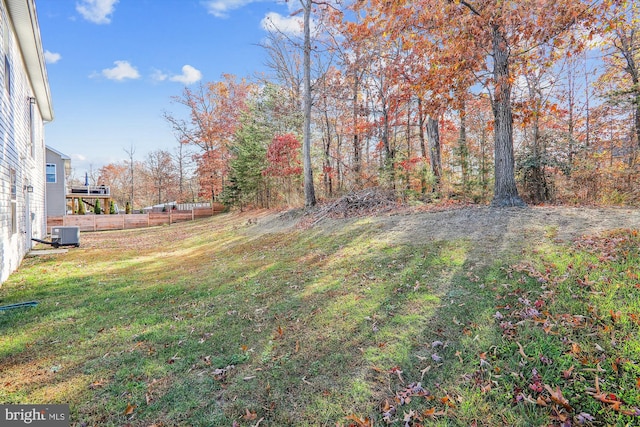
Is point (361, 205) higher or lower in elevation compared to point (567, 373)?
higher

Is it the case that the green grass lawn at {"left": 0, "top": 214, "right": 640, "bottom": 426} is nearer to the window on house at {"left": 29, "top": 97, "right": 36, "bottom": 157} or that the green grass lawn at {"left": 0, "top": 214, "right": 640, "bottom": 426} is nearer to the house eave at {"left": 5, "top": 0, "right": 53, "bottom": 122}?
the house eave at {"left": 5, "top": 0, "right": 53, "bottom": 122}

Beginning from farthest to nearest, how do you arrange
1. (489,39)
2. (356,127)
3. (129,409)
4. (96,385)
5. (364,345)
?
(356,127) → (489,39) → (364,345) → (96,385) → (129,409)

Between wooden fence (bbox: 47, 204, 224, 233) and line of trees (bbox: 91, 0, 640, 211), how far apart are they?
12.3 feet

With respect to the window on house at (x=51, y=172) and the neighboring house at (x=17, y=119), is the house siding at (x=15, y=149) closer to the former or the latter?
the neighboring house at (x=17, y=119)

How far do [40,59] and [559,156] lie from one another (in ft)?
54.0

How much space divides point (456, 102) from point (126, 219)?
2344 cm

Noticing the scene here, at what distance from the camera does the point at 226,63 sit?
2666cm

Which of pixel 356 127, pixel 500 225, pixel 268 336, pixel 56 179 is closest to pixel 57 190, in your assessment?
pixel 56 179

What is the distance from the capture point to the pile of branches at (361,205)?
9.47 meters

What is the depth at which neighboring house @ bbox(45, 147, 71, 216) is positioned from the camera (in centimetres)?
1927

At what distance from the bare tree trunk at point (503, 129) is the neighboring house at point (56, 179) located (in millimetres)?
24950

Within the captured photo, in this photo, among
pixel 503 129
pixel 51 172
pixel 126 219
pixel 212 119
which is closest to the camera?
pixel 503 129

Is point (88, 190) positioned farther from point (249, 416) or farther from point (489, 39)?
point (489, 39)

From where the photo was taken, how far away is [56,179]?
64.1 ft
